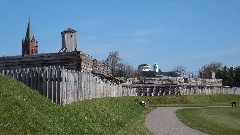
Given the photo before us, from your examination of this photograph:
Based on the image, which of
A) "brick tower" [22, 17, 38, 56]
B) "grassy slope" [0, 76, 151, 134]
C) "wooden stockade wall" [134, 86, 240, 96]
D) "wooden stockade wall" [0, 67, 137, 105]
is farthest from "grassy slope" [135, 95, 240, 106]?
"brick tower" [22, 17, 38, 56]

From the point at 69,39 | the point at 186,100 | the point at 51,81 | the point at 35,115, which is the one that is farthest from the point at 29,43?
the point at 35,115

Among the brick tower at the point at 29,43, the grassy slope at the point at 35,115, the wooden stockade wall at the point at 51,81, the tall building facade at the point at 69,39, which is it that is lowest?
the grassy slope at the point at 35,115

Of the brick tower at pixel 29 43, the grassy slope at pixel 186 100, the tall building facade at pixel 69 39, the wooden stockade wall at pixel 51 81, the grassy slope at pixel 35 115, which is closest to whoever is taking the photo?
the grassy slope at pixel 35 115

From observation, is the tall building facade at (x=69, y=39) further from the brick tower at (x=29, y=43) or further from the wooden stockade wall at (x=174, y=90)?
the brick tower at (x=29, y=43)

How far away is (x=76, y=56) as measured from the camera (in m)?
30.1

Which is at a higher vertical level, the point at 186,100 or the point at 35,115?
the point at 35,115

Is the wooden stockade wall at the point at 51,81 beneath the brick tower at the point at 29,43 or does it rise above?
beneath

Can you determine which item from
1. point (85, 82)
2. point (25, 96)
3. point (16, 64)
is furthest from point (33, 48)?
point (25, 96)

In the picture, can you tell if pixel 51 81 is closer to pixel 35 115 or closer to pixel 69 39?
pixel 35 115

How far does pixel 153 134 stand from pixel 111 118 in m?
2.81

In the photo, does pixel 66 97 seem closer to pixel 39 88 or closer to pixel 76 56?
pixel 39 88

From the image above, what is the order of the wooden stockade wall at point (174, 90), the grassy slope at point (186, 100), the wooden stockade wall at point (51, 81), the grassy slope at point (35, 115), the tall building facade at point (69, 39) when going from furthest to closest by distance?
the wooden stockade wall at point (174, 90)
the grassy slope at point (186, 100)
the tall building facade at point (69, 39)
the wooden stockade wall at point (51, 81)
the grassy slope at point (35, 115)

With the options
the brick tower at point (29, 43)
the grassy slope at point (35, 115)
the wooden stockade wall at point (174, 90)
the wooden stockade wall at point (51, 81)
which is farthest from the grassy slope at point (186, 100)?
the brick tower at point (29, 43)

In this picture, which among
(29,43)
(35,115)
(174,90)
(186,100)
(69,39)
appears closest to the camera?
(35,115)
